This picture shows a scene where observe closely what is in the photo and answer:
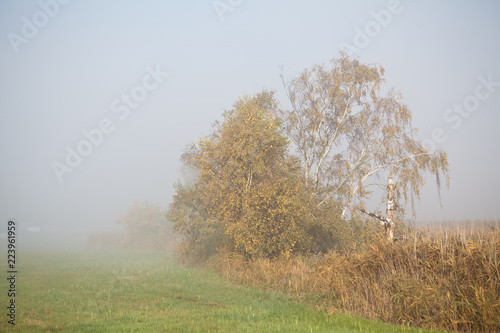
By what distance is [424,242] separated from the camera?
1216 centimetres

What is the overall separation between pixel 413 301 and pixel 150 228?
2443 inches

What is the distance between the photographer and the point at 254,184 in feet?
72.7

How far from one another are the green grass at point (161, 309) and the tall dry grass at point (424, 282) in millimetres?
1325

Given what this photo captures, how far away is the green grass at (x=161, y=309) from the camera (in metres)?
10.2

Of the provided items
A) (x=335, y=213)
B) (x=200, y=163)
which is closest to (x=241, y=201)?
(x=200, y=163)

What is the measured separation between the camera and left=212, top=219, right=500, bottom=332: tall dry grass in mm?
10102

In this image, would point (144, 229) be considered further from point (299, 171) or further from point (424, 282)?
point (424, 282)

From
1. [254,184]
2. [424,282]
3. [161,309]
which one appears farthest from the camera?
[254,184]

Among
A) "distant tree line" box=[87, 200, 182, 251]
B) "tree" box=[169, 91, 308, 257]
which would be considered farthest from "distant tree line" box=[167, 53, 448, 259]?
"distant tree line" box=[87, 200, 182, 251]

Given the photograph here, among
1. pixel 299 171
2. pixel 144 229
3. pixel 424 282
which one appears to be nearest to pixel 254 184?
pixel 299 171

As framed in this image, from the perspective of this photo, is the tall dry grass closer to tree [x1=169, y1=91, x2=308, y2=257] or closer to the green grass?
the green grass

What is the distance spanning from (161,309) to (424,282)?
9.97 metres

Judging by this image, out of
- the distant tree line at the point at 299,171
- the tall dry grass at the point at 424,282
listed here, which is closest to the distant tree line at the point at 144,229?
the distant tree line at the point at 299,171

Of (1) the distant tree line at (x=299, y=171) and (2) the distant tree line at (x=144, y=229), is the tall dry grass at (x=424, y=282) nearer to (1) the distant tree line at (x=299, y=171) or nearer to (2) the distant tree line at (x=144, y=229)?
(1) the distant tree line at (x=299, y=171)
